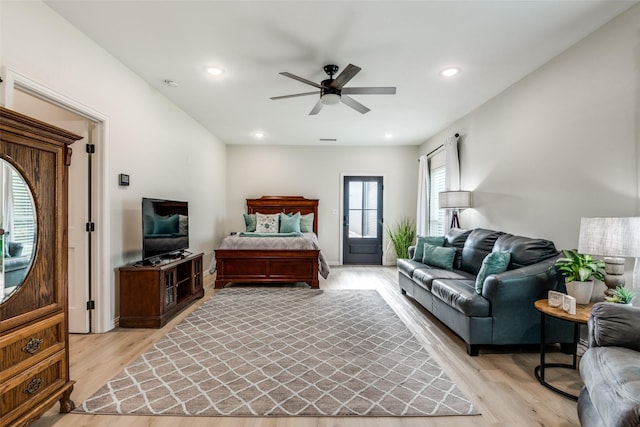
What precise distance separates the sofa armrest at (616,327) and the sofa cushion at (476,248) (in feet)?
6.49

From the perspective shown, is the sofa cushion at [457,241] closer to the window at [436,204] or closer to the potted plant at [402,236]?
the window at [436,204]

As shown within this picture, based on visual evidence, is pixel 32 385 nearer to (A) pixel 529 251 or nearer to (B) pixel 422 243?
(A) pixel 529 251

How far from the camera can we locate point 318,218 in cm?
698

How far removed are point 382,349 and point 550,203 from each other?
2201mm

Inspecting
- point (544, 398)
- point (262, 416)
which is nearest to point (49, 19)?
point (262, 416)

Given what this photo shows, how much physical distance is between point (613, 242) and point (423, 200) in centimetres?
434

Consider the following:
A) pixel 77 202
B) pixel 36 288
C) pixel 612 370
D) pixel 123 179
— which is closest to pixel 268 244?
pixel 123 179

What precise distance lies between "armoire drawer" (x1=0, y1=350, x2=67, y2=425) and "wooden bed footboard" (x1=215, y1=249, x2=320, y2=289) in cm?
302

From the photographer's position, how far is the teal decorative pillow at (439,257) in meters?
3.88

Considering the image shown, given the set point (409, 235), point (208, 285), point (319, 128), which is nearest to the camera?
point (208, 285)

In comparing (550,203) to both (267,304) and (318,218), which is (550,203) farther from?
(318,218)

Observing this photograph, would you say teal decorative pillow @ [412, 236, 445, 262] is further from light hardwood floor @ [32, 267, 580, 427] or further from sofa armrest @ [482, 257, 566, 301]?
sofa armrest @ [482, 257, 566, 301]

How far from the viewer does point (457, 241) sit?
421 cm

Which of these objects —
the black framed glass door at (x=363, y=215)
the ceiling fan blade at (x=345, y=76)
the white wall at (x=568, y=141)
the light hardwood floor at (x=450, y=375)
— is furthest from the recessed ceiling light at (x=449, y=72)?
the black framed glass door at (x=363, y=215)
